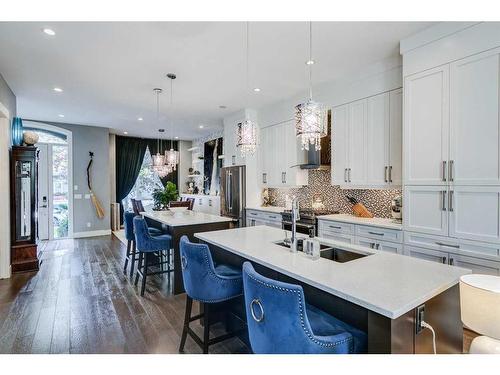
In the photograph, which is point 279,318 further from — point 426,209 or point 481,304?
point 426,209

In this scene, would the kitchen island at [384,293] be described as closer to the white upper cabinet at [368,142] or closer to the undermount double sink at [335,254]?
the undermount double sink at [335,254]

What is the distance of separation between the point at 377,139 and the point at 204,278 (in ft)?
9.58

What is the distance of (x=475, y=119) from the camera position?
2549 millimetres

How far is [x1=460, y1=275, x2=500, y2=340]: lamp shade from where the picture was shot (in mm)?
1313

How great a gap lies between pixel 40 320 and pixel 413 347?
11.2 ft

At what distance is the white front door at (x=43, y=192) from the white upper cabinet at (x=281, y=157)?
5.32 meters

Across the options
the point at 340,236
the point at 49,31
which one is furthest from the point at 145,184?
the point at 340,236

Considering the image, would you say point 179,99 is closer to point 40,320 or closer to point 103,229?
point 40,320

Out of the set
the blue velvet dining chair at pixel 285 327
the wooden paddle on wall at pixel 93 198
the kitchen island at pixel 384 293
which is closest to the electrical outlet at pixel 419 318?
the kitchen island at pixel 384 293

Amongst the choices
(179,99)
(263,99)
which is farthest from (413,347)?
(179,99)

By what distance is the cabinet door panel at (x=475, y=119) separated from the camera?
7.98 feet

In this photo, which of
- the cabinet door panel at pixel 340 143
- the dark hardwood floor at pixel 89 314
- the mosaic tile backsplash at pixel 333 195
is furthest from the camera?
the cabinet door panel at pixel 340 143

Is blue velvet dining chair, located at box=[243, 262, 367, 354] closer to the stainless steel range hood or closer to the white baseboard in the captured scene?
the stainless steel range hood

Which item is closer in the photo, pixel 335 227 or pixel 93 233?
pixel 335 227
